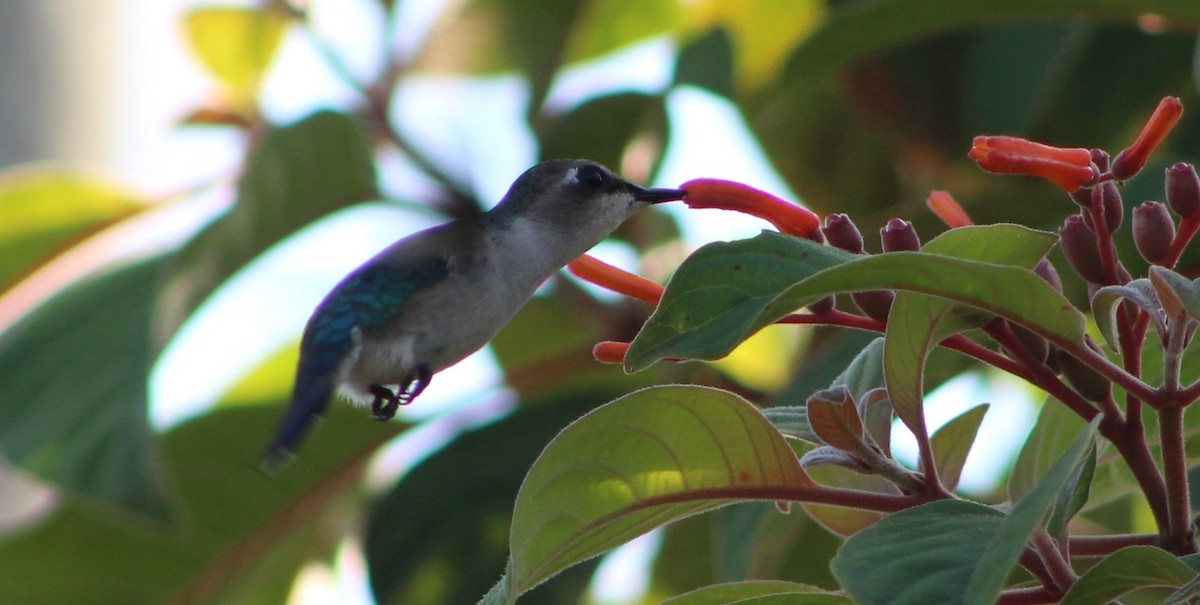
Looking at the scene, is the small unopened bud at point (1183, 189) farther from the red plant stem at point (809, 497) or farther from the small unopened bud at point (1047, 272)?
the red plant stem at point (809, 497)

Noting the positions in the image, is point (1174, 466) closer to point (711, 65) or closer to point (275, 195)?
point (711, 65)

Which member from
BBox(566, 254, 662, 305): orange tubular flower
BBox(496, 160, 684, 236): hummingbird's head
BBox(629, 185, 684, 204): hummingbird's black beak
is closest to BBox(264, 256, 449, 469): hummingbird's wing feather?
BBox(496, 160, 684, 236): hummingbird's head

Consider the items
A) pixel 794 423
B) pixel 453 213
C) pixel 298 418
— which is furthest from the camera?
pixel 453 213

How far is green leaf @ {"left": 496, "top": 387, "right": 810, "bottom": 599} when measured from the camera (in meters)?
1.26

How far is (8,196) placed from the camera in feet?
12.5

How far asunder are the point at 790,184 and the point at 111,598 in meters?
1.94

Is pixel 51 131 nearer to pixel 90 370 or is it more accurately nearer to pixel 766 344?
pixel 90 370

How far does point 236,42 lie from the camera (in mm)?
4047

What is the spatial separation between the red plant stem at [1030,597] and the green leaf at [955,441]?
236 mm

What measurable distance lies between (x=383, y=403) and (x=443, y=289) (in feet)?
0.58

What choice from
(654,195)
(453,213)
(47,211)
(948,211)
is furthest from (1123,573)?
(47,211)

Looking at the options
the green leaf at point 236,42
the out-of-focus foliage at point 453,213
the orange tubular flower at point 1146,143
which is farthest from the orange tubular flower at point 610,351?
the green leaf at point 236,42

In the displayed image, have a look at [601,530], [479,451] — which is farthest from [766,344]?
[601,530]

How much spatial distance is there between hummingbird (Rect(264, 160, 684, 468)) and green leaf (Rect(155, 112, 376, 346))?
0.68 meters
